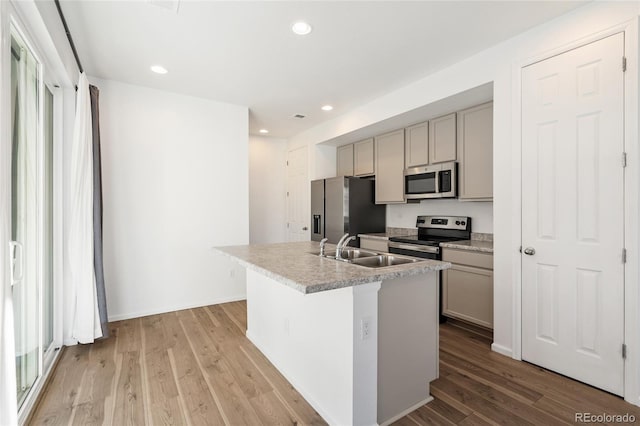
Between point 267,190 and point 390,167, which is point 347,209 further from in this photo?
point 267,190

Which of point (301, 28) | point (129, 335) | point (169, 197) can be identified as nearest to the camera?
point (301, 28)

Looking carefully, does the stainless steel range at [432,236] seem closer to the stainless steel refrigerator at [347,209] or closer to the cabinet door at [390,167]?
the cabinet door at [390,167]

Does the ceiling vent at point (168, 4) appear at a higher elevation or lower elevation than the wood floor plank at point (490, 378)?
higher

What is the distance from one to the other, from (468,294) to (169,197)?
3.50 meters

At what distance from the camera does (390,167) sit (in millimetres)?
4168

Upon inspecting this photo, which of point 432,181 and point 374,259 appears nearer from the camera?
point 374,259

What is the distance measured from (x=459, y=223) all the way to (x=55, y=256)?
4.05 meters

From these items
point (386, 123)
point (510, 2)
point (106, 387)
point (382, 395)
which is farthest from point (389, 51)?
point (106, 387)

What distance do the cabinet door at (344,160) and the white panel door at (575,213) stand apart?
2763 millimetres

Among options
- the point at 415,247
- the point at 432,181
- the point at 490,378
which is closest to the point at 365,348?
the point at 490,378

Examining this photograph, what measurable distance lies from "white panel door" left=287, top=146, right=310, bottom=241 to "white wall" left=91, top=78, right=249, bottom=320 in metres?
1.37

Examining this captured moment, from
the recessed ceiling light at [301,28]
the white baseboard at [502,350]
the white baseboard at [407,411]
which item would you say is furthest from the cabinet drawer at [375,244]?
the recessed ceiling light at [301,28]

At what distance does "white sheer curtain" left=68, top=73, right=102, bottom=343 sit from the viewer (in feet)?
8.50

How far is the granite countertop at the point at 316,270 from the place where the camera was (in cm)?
142
